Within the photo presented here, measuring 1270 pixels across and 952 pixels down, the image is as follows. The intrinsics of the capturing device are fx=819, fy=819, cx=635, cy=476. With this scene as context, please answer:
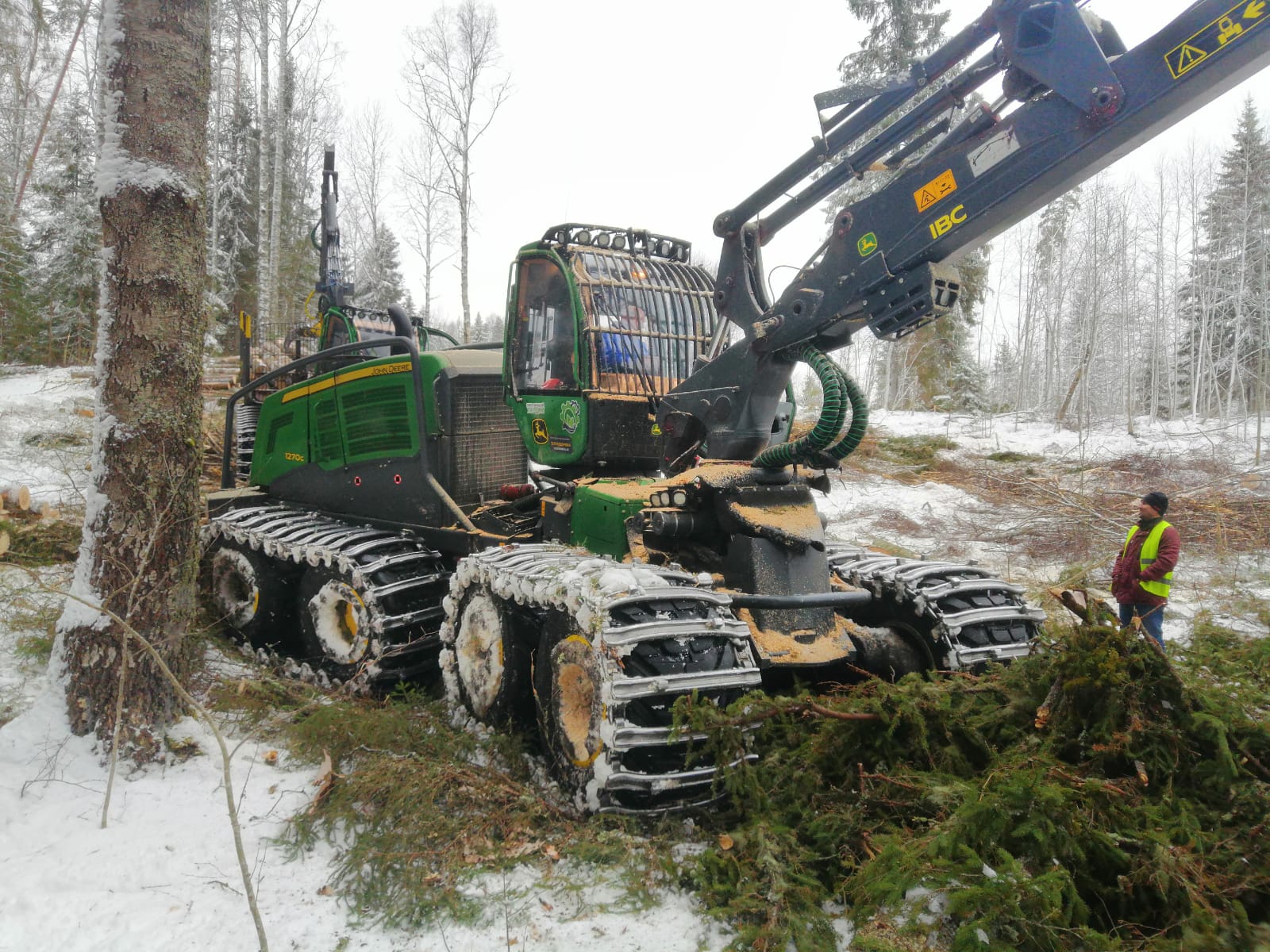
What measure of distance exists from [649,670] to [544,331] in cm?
278

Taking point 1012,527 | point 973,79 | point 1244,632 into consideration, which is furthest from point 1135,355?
point 973,79

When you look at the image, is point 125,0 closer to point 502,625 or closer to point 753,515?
point 502,625

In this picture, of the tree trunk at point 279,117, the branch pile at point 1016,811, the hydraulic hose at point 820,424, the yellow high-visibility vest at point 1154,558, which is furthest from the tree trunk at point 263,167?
the branch pile at point 1016,811

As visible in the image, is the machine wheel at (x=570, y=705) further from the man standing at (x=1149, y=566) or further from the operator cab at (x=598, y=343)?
the man standing at (x=1149, y=566)

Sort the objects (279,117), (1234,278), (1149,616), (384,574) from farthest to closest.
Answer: (1234,278), (279,117), (1149,616), (384,574)

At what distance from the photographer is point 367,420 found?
6.58m

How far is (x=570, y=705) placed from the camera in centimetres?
379

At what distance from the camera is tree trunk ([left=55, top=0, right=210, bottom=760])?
4109mm

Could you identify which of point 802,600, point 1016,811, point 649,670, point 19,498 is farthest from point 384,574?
point 19,498

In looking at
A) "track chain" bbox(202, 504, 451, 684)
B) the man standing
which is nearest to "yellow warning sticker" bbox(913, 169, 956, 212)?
the man standing

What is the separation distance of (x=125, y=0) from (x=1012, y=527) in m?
11.4

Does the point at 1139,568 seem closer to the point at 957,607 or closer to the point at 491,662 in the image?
the point at 957,607

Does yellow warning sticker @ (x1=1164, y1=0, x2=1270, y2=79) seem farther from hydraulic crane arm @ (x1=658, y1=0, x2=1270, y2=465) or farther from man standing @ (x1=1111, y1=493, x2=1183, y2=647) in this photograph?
man standing @ (x1=1111, y1=493, x2=1183, y2=647)

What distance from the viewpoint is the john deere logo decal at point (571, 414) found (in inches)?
205
